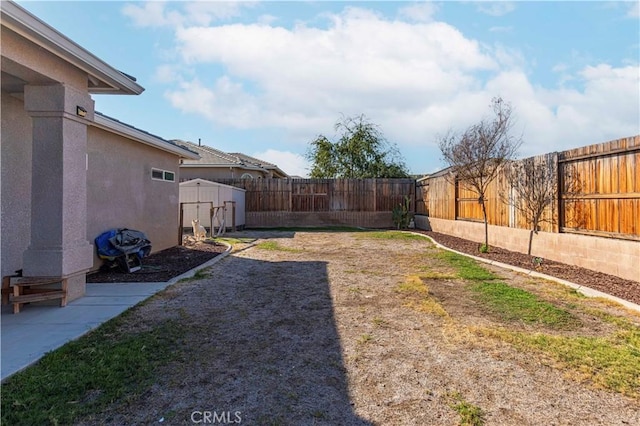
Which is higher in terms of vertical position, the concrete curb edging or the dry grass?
the concrete curb edging

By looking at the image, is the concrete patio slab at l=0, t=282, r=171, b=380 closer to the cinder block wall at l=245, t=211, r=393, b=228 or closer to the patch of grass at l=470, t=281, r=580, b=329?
the patch of grass at l=470, t=281, r=580, b=329

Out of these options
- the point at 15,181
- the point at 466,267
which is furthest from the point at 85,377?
the point at 466,267

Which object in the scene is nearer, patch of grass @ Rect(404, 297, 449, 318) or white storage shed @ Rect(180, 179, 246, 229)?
patch of grass @ Rect(404, 297, 449, 318)

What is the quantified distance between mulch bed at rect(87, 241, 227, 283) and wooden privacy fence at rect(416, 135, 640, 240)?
25.9 ft

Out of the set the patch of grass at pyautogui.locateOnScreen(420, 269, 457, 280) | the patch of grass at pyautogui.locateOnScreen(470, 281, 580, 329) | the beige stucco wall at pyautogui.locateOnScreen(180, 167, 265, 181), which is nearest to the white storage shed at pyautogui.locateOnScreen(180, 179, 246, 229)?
the beige stucco wall at pyautogui.locateOnScreen(180, 167, 265, 181)

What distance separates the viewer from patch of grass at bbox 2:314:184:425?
246 cm

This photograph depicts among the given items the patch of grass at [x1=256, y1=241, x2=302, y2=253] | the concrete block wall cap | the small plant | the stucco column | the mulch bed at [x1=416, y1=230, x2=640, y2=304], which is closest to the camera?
the stucco column

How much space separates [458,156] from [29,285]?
9.90 m

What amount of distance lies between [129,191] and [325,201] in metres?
11.8

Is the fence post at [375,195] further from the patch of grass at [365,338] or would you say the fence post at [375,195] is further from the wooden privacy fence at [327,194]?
the patch of grass at [365,338]

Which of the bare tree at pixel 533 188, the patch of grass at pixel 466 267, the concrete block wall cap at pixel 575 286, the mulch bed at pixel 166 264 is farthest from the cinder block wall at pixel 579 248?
the mulch bed at pixel 166 264

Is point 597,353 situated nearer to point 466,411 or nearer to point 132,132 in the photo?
point 466,411

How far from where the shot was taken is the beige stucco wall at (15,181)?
15.6 ft

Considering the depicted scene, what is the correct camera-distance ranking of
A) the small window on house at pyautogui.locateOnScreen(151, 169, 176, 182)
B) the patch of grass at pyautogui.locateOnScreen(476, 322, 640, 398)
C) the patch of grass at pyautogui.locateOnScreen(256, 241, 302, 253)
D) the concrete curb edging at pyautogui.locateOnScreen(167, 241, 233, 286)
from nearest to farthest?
1. the patch of grass at pyautogui.locateOnScreen(476, 322, 640, 398)
2. the concrete curb edging at pyautogui.locateOnScreen(167, 241, 233, 286)
3. the small window on house at pyautogui.locateOnScreen(151, 169, 176, 182)
4. the patch of grass at pyautogui.locateOnScreen(256, 241, 302, 253)
